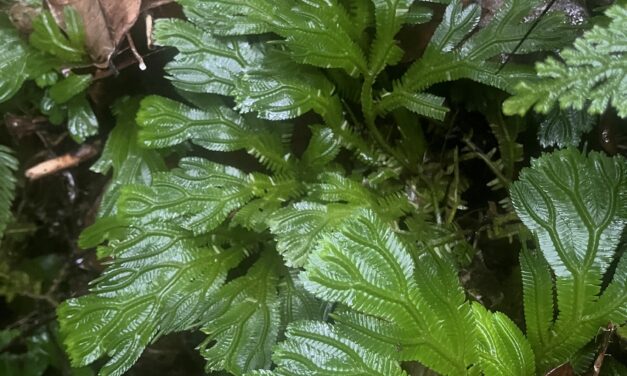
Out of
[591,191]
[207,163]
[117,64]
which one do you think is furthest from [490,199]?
[117,64]

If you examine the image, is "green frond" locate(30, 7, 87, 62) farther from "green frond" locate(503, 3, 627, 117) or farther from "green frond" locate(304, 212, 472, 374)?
"green frond" locate(503, 3, 627, 117)

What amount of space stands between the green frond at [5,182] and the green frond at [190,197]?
0.45 metres

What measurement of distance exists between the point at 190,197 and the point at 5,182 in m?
0.60

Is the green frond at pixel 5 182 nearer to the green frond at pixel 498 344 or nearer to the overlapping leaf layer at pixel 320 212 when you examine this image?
the overlapping leaf layer at pixel 320 212

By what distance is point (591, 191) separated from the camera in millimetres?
924

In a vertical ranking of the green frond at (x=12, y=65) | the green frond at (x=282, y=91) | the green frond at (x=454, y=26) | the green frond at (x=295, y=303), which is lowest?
the green frond at (x=295, y=303)

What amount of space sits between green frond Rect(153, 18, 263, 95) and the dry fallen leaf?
0.60 ft

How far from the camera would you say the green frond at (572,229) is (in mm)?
898

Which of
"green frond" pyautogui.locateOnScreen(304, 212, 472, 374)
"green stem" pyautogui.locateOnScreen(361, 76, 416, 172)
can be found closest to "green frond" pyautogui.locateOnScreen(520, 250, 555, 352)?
"green frond" pyautogui.locateOnScreen(304, 212, 472, 374)

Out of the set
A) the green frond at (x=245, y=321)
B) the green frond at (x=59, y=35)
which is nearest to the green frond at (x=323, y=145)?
the green frond at (x=245, y=321)

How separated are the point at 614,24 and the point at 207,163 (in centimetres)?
72

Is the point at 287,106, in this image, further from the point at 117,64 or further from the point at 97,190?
the point at 97,190

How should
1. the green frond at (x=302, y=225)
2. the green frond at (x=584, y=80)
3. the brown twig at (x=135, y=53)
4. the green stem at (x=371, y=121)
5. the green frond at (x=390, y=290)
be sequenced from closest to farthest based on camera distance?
the green frond at (x=584, y=80)
the green frond at (x=390, y=290)
the green frond at (x=302, y=225)
the green stem at (x=371, y=121)
the brown twig at (x=135, y=53)

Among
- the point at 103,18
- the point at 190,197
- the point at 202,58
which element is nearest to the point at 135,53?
the point at 103,18
